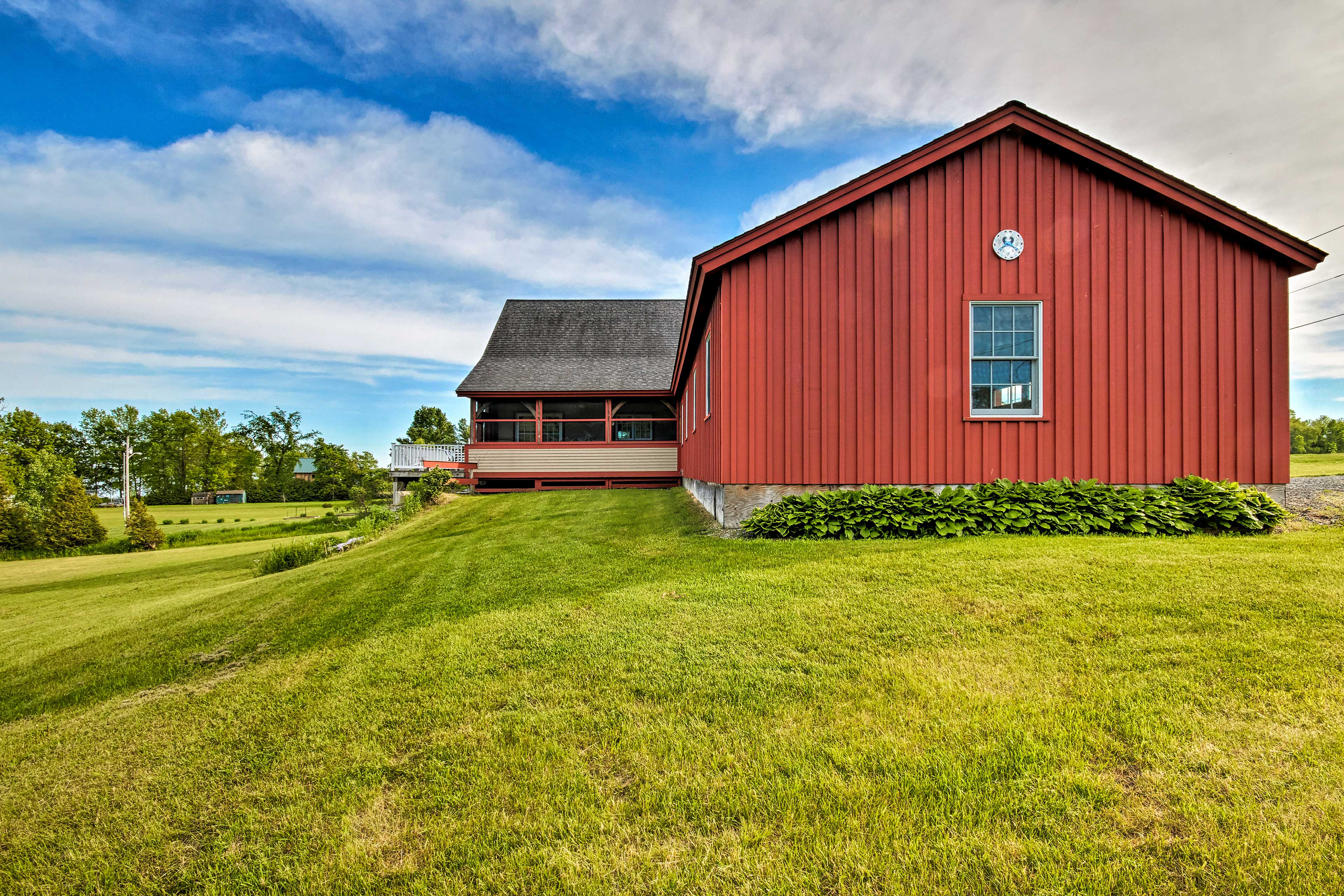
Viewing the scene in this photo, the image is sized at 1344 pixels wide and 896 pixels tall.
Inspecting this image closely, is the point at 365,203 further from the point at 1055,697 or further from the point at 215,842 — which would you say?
the point at 1055,697

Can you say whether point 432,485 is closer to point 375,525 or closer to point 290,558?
point 375,525

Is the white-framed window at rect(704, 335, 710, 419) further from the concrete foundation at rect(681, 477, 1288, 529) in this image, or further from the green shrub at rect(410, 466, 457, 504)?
the green shrub at rect(410, 466, 457, 504)

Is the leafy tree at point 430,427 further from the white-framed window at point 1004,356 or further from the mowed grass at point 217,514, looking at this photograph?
the white-framed window at point 1004,356

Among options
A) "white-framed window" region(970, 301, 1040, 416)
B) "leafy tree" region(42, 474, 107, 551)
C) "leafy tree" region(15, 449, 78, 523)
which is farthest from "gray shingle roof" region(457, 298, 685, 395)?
"leafy tree" region(15, 449, 78, 523)

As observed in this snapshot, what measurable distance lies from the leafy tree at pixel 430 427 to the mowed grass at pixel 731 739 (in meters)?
51.3

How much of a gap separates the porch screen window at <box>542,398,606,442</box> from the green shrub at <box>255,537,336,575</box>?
840 centimetres

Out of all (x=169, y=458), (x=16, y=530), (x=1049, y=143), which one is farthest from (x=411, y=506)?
(x=169, y=458)

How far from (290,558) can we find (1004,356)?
12782 millimetres

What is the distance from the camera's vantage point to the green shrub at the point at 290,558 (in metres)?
10.3

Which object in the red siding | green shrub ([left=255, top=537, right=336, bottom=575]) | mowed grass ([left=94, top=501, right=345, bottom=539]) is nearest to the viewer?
the red siding

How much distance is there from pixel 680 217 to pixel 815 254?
11.7 metres

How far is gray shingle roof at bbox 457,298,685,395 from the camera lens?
1875 centimetres

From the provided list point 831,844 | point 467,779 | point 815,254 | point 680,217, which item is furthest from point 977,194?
point 680,217

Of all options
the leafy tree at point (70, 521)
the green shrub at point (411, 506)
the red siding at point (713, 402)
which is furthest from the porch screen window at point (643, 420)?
the leafy tree at point (70, 521)
